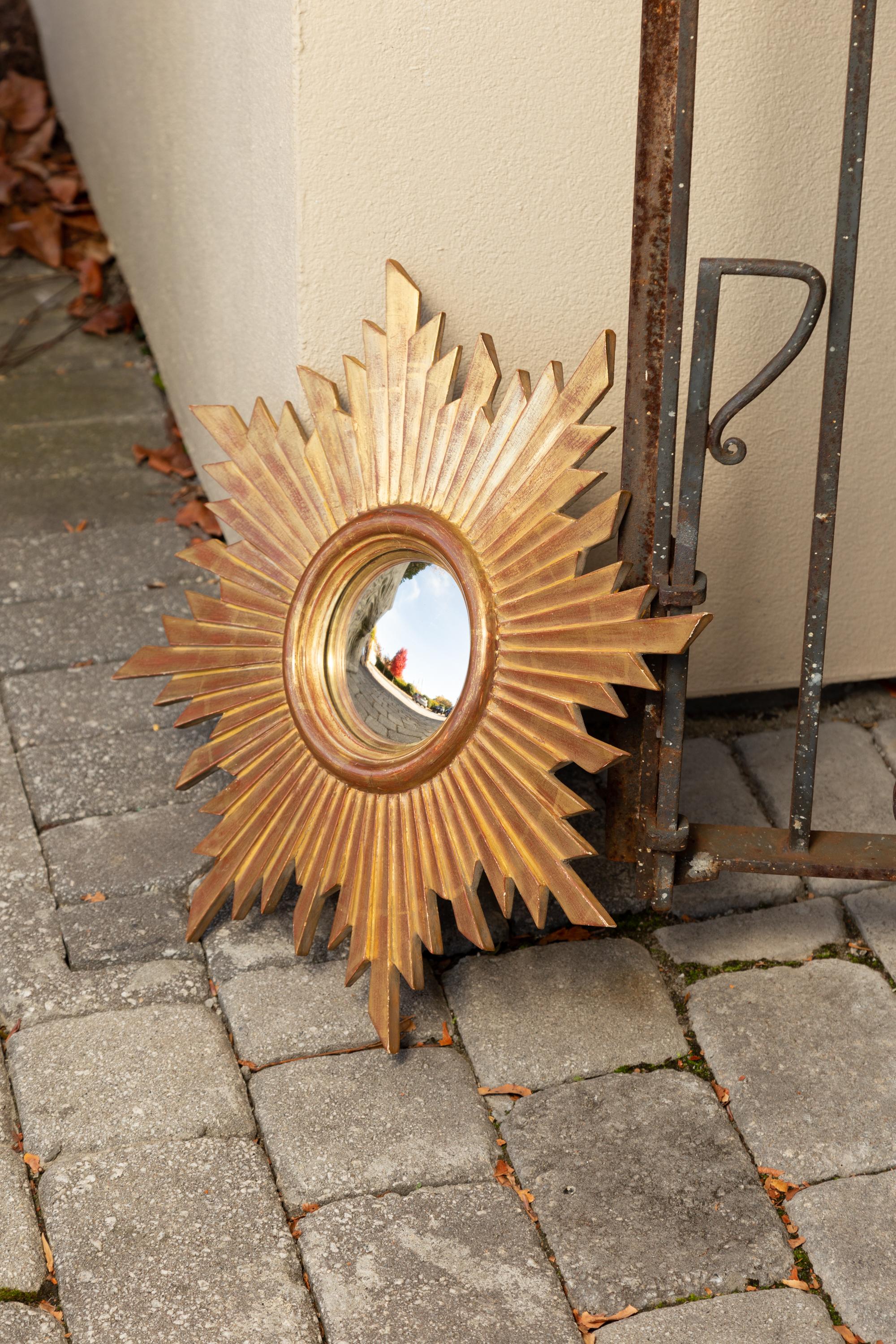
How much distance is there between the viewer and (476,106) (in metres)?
2.18

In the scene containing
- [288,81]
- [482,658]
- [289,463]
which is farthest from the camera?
[289,463]

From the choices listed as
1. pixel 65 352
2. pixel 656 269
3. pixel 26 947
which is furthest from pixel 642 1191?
pixel 65 352

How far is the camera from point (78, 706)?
285 cm

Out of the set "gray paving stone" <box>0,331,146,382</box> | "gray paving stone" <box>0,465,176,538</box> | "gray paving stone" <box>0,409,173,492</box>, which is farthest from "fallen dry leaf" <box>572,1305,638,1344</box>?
"gray paving stone" <box>0,331,146,382</box>

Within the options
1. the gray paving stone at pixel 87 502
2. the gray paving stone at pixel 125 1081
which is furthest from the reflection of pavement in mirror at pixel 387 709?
the gray paving stone at pixel 87 502

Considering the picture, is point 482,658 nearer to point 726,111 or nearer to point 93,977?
point 93,977

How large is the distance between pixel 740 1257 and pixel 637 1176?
0.58ft

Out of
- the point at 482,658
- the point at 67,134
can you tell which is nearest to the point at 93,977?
the point at 482,658

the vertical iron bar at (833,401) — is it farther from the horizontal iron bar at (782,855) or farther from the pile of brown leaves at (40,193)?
the pile of brown leaves at (40,193)

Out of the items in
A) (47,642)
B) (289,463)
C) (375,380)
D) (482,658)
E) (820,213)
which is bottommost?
(47,642)

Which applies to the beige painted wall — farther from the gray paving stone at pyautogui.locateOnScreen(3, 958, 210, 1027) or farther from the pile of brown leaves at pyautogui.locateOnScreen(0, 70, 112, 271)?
the pile of brown leaves at pyautogui.locateOnScreen(0, 70, 112, 271)

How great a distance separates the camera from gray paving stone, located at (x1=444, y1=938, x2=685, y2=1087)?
6.89 ft

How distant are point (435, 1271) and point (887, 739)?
60.2 inches

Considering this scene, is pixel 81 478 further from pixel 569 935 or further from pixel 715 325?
pixel 715 325
